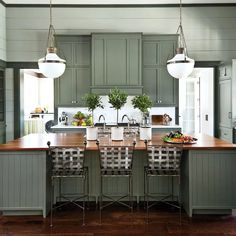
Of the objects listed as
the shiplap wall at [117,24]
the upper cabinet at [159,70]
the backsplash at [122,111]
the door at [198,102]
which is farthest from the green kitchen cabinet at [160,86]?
the door at [198,102]

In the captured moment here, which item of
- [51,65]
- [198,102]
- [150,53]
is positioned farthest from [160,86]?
[51,65]

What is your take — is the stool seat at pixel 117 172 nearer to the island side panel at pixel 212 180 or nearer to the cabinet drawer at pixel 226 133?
the island side panel at pixel 212 180

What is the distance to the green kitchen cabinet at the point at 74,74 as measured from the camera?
22.0ft

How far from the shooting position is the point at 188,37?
6879mm

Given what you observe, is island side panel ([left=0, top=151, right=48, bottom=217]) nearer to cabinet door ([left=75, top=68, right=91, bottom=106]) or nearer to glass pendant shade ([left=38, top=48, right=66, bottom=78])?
glass pendant shade ([left=38, top=48, right=66, bottom=78])

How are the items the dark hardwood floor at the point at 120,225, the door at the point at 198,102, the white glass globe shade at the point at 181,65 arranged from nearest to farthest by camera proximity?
the dark hardwood floor at the point at 120,225 → the white glass globe shade at the point at 181,65 → the door at the point at 198,102

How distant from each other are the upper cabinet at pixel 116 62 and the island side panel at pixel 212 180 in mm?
2812

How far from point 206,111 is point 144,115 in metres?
1.71

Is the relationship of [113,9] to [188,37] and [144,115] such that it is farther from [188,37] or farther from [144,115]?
[144,115]

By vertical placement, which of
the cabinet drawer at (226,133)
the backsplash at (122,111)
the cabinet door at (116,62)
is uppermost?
the cabinet door at (116,62)

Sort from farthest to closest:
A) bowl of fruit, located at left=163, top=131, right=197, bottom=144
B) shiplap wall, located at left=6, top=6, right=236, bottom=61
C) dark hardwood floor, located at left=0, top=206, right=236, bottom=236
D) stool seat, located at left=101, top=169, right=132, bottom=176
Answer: shiplap wall, located at left=6, top=6, right=236, bottom=61 → bowl of fruit, located at left=163, top=131, right=197, bottom=144 → stool seat, located at left=101, top=169, right=132, bottom=176 → dark hardwood floor, located at left=0, top=206, right=236, bottom=236

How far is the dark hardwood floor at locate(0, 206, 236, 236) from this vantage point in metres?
3.55

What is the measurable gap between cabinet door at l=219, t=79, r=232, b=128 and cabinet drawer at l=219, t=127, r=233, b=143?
0.29 ft

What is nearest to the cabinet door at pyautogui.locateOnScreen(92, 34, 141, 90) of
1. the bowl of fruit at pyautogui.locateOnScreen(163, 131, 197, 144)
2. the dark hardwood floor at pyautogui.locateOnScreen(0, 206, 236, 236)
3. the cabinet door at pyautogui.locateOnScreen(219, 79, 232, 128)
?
the cabinet door at pyautogui.locateOnScreen(219, 79, 232, 128)
